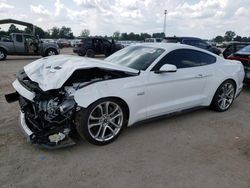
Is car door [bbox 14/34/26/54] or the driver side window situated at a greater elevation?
the driver side window

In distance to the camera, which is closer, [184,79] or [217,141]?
[217,141]

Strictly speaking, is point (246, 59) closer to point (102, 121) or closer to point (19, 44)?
point (102, 121)

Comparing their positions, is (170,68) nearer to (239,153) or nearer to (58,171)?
(239,153)

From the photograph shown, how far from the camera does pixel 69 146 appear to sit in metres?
3.57

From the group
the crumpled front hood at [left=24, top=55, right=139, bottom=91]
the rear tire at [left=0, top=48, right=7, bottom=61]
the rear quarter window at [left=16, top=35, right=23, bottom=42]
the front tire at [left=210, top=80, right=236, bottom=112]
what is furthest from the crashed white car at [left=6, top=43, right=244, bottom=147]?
the rear quarter window at [left=16, top=35, right=23, bottom=42]

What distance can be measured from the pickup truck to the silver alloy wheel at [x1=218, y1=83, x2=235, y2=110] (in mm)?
14329

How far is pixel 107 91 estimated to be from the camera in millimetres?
3646

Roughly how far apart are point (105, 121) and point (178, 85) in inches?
61.3

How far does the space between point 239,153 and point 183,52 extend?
6.82 ft

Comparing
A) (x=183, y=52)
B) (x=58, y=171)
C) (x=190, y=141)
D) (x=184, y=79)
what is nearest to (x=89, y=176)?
(x=58, y=171)

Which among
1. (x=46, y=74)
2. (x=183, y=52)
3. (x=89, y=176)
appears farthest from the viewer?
(x=183, y=52)

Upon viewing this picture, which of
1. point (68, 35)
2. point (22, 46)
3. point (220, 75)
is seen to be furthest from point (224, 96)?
point (68, 35)

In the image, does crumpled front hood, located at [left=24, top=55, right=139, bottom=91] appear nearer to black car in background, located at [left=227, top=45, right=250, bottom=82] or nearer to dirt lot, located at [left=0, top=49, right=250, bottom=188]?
dirt lot, located at [left=0, top=49, right=250, bottom=188]

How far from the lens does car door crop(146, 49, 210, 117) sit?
4.22 m
